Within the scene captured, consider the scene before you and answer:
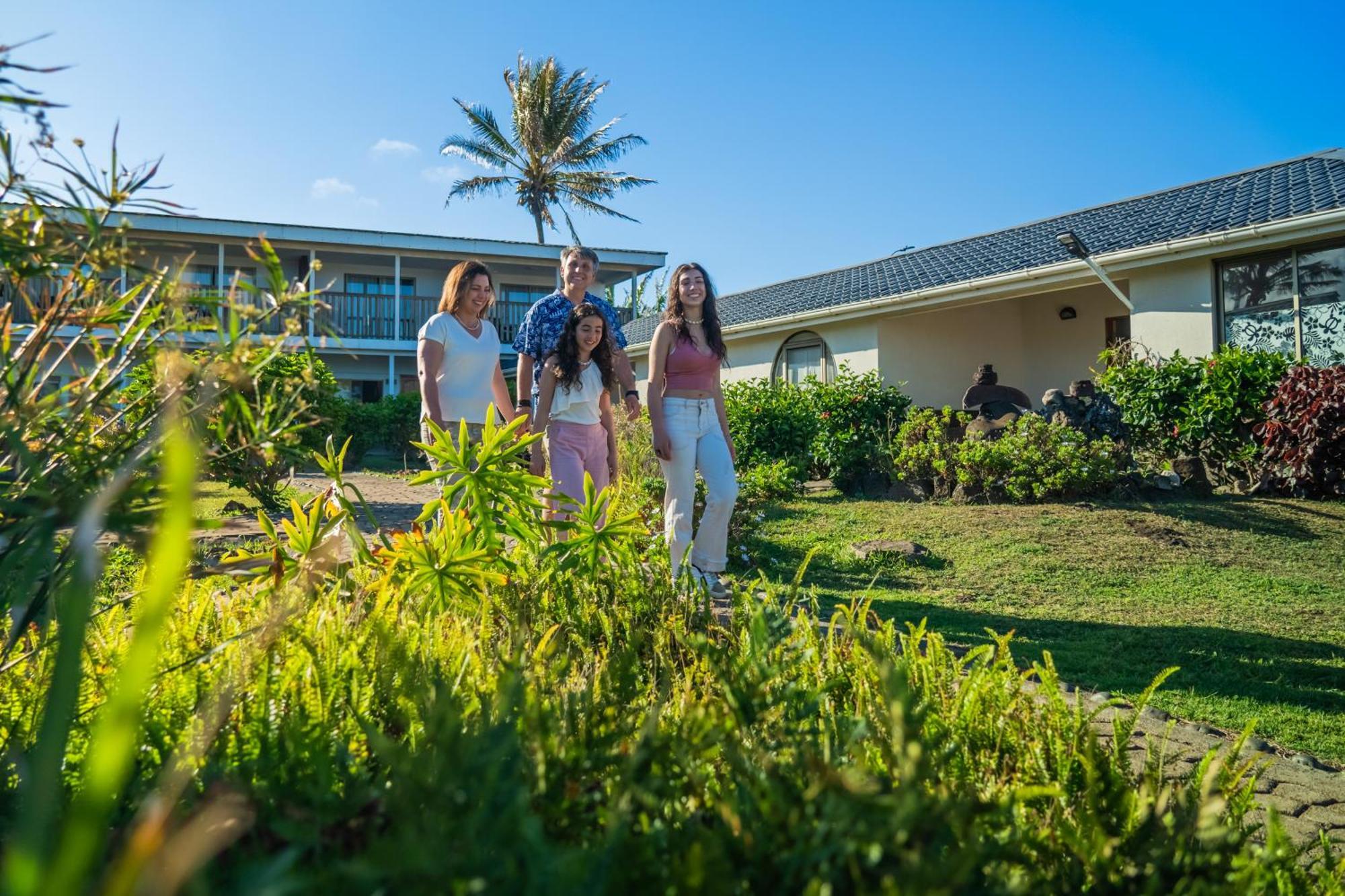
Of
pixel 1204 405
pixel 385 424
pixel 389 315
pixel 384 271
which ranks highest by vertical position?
pixel 384 271

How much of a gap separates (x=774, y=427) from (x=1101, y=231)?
5.80m

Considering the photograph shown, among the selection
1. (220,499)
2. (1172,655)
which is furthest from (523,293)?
(1172,655)

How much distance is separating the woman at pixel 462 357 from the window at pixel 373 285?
22.8 m

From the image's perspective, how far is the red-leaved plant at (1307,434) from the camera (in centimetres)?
810

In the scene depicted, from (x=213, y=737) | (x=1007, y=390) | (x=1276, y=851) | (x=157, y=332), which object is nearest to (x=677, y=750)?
(x=213, y=737)

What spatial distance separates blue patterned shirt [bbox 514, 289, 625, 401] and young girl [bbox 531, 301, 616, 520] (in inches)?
3.2

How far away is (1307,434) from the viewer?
821 cm

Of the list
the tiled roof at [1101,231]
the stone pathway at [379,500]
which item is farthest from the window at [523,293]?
the stone pathway at [379,500]

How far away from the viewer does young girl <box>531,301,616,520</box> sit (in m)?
4.80

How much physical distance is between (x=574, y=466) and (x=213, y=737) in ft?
11.2

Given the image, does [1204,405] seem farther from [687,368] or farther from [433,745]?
[433,745]

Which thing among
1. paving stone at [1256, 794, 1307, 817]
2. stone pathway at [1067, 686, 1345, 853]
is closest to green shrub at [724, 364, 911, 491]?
stone pathway at [1067, 686, 1345, 853]

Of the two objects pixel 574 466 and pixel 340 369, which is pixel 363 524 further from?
pixel 340 369

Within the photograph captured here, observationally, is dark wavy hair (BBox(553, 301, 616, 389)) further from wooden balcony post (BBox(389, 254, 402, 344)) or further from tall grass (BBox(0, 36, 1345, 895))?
wooden balcony post (BBox(389, 254, 402, 344))
